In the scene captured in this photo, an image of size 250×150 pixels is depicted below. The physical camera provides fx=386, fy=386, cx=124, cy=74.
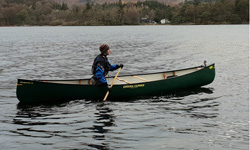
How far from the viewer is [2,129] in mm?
13328

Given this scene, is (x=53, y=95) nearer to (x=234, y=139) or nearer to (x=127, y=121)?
(x=127, y=121)

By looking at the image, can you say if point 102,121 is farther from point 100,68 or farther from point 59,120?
point 100,68

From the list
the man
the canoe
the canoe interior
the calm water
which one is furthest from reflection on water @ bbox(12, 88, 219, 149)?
the canoe interior

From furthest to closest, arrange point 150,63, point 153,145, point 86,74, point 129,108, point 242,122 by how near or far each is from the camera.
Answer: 1. point 150,63
2. point 86,74
3. point 129,108
4. point 242,122
5. point 153,145

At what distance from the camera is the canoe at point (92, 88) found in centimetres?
1691

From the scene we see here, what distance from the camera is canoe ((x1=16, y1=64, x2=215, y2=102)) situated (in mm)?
16906

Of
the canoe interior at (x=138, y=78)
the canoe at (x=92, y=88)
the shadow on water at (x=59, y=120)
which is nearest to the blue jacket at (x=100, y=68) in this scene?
the canoe at (x=92, y=88)

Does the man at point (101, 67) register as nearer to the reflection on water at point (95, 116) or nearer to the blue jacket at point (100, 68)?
the blue jacket at point (100, 68)

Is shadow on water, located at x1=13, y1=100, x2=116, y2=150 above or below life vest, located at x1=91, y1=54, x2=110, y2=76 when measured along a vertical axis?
below

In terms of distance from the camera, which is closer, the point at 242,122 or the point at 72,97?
the point at 242,122

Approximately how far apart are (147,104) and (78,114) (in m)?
3.43

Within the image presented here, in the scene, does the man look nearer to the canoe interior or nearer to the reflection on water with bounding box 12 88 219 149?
the reflection on water with bounding box 12 88 219 149

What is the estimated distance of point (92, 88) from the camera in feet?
57.3

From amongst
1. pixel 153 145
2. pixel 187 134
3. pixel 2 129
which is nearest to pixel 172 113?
pixel 187 134
